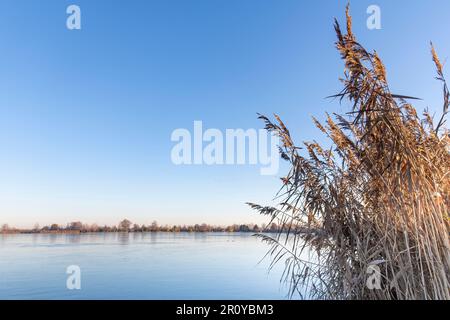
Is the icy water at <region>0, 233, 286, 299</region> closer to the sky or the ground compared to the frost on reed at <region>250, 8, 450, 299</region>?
closer to the ground

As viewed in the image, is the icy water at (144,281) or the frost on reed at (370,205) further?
the icy water at (144,281)

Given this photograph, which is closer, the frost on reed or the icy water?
the frost on reed

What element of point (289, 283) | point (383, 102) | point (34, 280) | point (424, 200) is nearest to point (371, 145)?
point (383, 102)

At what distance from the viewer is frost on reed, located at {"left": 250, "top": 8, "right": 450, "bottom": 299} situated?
2.59m

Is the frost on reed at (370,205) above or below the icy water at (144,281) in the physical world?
above

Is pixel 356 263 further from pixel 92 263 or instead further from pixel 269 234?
pixel 92 263

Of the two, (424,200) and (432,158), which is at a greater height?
(432,158)

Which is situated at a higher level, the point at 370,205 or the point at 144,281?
the point at 370,205

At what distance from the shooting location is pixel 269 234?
354cm

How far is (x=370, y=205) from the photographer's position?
10.1 ft

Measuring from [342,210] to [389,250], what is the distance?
1.63 ft

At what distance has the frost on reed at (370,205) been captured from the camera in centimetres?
259

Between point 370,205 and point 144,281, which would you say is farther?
point 144,281
